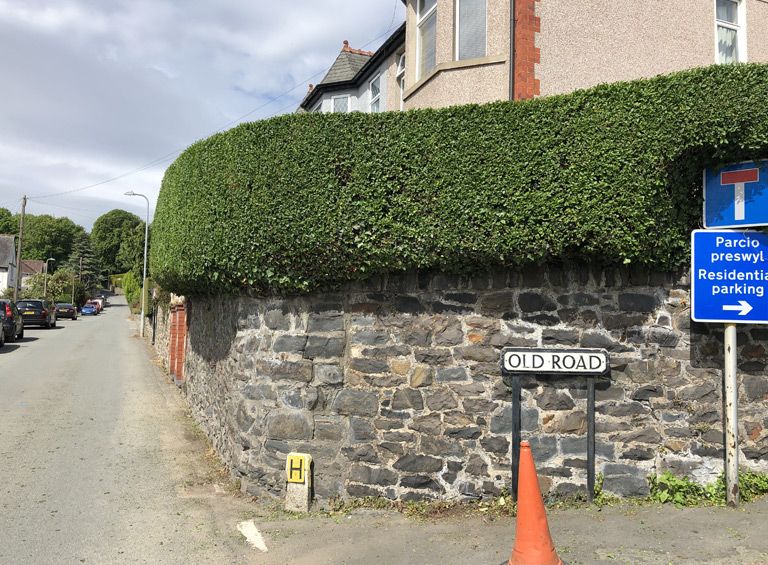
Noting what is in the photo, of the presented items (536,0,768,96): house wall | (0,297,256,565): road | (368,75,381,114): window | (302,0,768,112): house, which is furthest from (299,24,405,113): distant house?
(0,297,256,565): road

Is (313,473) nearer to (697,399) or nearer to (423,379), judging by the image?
(423,379)

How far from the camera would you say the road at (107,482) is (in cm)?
506

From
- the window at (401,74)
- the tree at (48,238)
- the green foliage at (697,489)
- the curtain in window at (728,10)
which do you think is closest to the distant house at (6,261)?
the tree at (48,238)

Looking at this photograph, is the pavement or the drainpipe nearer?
the pavement

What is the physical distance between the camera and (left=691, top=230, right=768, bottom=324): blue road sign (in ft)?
17.8

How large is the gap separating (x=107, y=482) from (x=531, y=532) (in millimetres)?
5023

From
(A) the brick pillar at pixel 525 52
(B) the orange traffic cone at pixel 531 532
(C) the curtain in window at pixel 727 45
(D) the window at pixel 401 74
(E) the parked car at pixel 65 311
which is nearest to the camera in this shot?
(B) the orange traffic cone at pixel 531 532

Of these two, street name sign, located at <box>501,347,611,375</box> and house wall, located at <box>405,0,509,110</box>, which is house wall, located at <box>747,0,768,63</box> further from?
street name sign, located at <box>501,347,611,375</box>

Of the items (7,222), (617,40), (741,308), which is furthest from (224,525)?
(7,222)

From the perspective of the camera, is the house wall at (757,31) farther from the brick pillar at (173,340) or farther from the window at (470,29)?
the brick pillar at (173,340)

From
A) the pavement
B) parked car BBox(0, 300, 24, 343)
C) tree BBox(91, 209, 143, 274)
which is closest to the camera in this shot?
the pavement

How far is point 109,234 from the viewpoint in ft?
350

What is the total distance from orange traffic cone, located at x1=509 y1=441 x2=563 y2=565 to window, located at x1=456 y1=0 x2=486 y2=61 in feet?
20.2

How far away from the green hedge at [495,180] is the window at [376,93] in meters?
8.49
